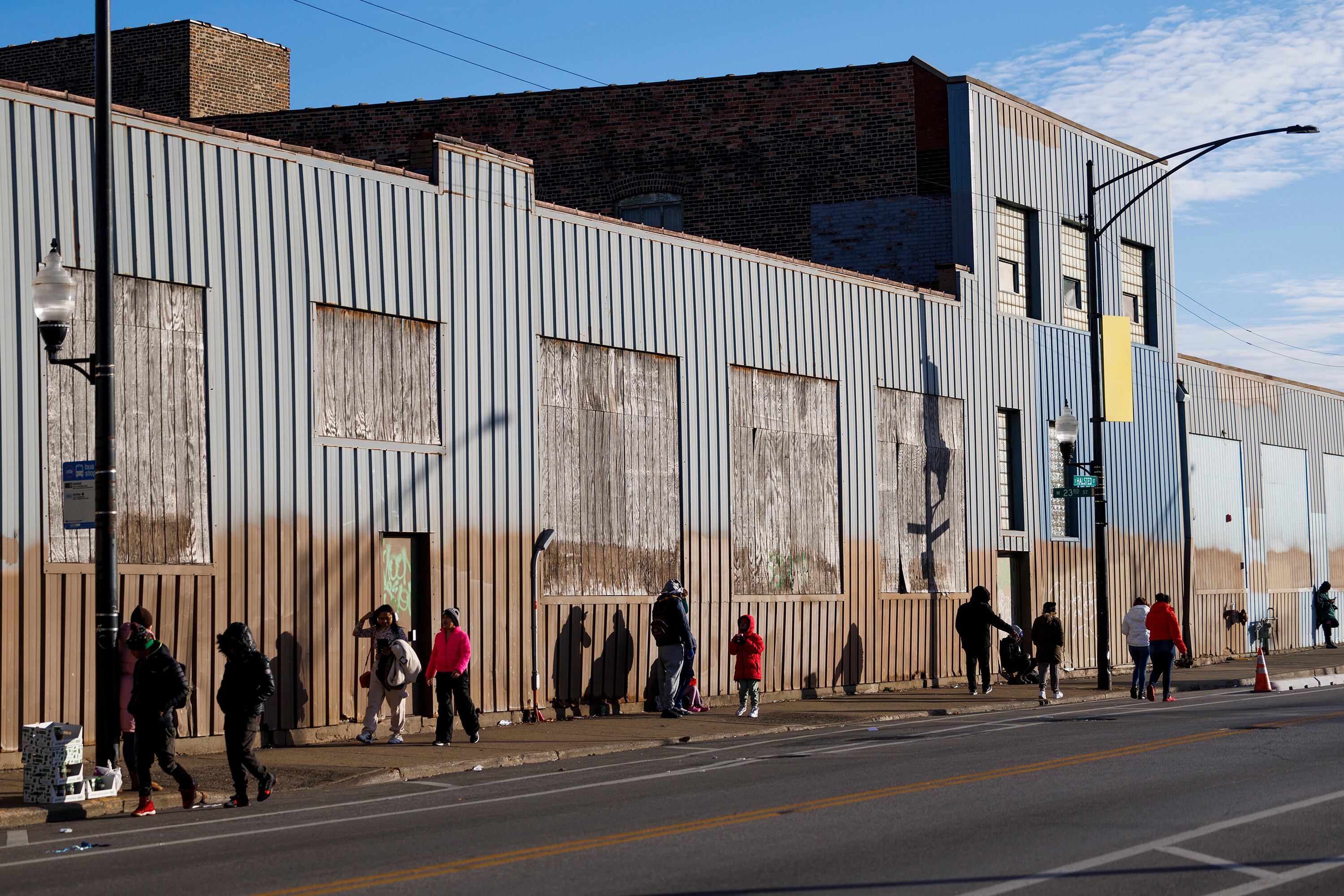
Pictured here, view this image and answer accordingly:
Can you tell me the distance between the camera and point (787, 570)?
86.3ft

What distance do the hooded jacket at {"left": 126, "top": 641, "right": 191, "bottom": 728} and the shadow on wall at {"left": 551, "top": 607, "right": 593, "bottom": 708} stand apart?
8680 mm

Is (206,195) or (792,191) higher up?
(792,191)

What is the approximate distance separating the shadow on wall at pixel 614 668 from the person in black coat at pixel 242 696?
9330 mm

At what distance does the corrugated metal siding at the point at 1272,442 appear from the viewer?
134 feet

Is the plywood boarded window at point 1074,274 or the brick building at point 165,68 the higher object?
the brick building at point 165,68

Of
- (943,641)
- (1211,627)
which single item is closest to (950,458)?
(943,641)

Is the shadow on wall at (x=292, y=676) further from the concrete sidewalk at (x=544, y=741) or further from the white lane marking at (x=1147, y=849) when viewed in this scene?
the white lane marking at (x=1147, y=849)

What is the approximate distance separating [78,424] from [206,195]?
298 centimetres

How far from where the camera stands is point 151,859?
420 inches

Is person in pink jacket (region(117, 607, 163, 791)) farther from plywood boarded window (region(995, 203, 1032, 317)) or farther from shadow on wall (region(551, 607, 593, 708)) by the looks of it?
plywood boarded window (region(995, 203, 1032, 317))

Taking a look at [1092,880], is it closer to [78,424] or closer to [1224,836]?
[1224,836]

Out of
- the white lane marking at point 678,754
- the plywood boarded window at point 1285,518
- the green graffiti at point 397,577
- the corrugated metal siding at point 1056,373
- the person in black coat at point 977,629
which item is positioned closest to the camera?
the white lane marking at point 678,754

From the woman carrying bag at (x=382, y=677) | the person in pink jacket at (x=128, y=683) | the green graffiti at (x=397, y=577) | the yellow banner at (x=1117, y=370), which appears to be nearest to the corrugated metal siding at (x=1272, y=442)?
the yellow banner at (x=1117, y=370)

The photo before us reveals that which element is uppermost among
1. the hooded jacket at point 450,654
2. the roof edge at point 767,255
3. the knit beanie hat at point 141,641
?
the roof edge at point 767,255
